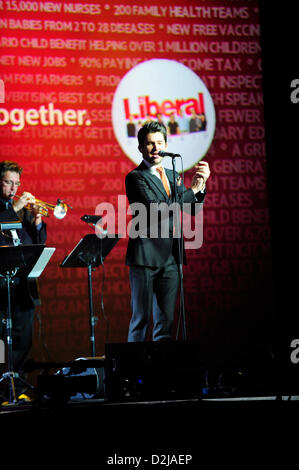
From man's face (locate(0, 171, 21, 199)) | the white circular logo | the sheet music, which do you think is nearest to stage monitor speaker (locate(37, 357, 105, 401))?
the sheet music

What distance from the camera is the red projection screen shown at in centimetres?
582

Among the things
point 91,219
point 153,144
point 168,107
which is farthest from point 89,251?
point 168,107

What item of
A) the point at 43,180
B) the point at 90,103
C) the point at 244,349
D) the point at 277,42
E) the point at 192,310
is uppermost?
the point at 277,42

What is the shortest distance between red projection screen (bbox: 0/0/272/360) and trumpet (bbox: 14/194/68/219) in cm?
20

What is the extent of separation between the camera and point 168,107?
6.12 m

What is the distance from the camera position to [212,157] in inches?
245

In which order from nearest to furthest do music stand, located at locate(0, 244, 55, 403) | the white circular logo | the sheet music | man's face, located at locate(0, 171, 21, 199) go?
1. music stand, located at locate(0, 244, 55, 403)
2. the sheet music
3. man's face, located at locate(0, 171, 21, 199)
4. the white circular logo

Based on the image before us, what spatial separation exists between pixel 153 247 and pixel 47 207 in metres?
1.56

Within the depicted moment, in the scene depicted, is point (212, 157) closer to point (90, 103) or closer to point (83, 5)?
point (90, 103)

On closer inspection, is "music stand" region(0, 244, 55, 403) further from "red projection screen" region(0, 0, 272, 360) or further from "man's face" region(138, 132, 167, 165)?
"red projection screen" region(0, 0, 272, 360)

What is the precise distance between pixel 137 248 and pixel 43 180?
1.97 meters

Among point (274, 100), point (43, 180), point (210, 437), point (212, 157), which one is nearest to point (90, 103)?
point (43, 180)

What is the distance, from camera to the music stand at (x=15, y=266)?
4238 mm

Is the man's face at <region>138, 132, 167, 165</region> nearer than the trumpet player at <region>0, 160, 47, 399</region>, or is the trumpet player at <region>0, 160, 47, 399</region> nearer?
the man's face at <region>138, 132, 167, 165</region>
